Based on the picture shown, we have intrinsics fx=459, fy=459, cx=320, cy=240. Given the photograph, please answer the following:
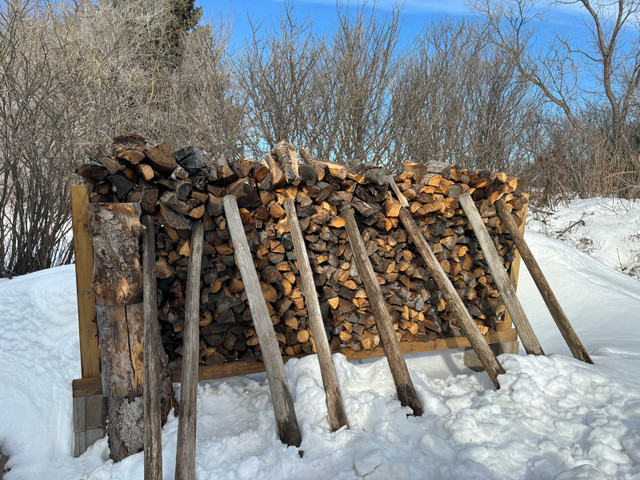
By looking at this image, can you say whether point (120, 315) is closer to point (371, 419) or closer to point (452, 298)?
point (371, 419)

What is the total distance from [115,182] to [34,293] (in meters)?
1.99

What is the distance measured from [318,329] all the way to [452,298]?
1.06m

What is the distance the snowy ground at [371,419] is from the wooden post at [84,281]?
0.53m

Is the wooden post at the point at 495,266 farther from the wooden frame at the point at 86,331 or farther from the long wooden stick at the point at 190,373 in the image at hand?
the long wooden stick at the point at 190,373

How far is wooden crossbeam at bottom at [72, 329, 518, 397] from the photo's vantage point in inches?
109

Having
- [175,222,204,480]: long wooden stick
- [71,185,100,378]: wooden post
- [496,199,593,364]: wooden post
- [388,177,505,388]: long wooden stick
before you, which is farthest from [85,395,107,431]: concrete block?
[496,199,593,364]: wooden post

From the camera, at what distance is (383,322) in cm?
301

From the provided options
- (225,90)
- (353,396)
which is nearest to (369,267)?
(353,396)

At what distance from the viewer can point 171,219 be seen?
272cm

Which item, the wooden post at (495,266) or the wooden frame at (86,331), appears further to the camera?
the wooden post at (495,266)

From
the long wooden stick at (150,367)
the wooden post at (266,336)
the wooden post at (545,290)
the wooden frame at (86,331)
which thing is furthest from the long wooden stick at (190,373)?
the wooden post at (545,290)

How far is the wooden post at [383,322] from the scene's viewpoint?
2740 millimetres

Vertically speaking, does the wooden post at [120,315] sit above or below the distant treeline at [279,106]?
below

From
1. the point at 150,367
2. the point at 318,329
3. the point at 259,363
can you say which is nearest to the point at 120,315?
the point at 150,367
